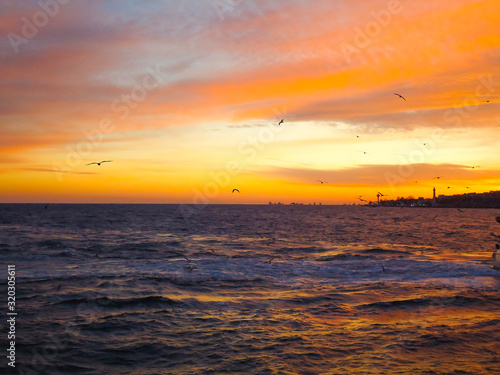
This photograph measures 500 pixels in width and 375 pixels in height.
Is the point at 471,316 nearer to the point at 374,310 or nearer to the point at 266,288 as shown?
the point at 374,310

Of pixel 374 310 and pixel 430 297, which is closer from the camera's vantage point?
pixel 374 310

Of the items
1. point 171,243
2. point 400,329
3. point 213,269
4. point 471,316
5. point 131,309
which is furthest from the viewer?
point 171,243

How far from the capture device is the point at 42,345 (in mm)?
11898

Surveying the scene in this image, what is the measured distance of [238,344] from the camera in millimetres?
11836

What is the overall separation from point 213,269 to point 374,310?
1219 centimetres

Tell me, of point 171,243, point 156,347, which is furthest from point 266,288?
point 171,243

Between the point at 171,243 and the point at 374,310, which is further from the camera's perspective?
the point at 171,243

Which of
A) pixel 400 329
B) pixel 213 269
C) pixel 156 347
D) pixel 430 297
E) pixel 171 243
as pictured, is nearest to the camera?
pixel 156 347

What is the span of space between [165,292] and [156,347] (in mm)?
7072

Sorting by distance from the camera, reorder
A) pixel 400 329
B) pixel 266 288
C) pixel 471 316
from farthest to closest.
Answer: pixel 266 288, pixel 471 316, pixel 400 329

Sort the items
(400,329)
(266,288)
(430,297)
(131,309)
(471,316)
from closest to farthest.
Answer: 1. (400,329)
2. (471,316)
3. (131,309)
4. (430,297)
5. (266,288)

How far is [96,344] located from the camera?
12.1 meters

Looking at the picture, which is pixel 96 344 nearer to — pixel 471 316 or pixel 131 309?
pixel 131 309

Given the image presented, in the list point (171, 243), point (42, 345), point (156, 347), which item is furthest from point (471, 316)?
point (171, 243)
